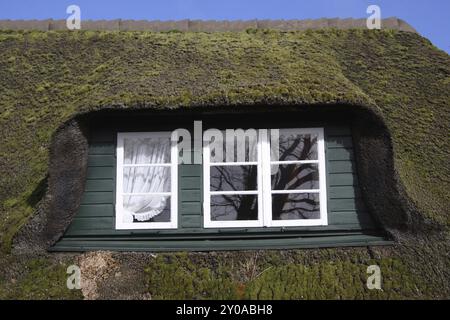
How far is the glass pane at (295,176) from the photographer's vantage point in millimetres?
6301

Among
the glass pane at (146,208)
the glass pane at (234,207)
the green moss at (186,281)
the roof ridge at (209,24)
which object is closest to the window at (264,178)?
the glass pane at (234,207)

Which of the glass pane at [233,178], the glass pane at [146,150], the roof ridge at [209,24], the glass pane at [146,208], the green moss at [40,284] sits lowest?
the green moss at [40,284]

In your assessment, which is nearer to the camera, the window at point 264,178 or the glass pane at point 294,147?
the window at point 264,178

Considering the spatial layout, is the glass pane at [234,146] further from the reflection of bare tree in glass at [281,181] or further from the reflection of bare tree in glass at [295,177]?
the reflection of bare tree in glass at [295,177]

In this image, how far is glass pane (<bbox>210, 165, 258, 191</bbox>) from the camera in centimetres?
630

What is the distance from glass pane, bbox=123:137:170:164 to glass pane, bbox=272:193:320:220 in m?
1.35

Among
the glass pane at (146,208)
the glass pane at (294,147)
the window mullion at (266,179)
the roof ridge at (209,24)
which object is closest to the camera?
the window mullion at (266,179)

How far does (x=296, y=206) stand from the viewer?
6262 millimetres

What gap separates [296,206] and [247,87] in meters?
1.43

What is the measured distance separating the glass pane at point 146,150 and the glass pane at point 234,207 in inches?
31.2

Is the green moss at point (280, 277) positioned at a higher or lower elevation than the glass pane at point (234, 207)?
lower

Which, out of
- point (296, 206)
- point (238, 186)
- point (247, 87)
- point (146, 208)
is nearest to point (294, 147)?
point (296, 206)

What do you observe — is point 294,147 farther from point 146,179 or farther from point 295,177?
point 146,179
